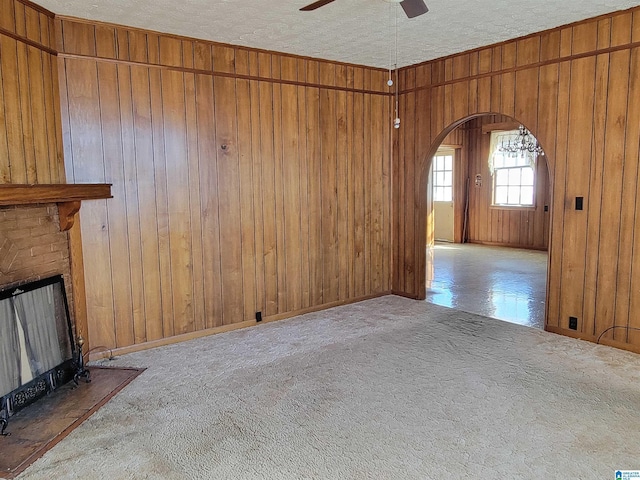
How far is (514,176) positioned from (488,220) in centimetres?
107

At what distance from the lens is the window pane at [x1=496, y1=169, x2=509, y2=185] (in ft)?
32.0

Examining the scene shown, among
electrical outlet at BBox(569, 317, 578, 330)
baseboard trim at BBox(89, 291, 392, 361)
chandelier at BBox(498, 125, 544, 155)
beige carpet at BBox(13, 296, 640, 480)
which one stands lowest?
beige carpet at BBox(13, 296, 640, 480)

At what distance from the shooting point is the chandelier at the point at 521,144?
28.9ft

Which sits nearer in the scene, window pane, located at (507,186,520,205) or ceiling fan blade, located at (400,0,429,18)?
ceiling fan blade, located at (400,0,429,18)

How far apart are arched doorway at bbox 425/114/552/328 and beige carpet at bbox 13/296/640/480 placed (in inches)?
90.0

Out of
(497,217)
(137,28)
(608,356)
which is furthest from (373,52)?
(497,217)

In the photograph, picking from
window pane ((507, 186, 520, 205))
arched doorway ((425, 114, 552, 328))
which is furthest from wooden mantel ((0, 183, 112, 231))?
window pane ((507, 186, 520, 205))

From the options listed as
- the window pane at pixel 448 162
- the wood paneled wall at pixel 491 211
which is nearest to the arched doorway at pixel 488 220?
the wood paneled wall at pixel 491 211

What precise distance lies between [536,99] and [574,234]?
1251 mm

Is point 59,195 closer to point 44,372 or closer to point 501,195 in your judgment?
point 44,372

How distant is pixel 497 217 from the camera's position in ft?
32.6

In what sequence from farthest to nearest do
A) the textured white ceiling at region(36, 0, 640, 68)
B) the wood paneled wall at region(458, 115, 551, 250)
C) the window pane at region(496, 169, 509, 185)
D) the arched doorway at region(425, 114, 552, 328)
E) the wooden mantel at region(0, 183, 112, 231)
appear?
the window pane at region(496, 169, 509, 185), the wood paneled wall at region(458, 115, 551, 250), the arched doorway at region(425, 114, 552, 328), the textured white ceiling at region(36, 0, 640, 68), the wooden mantel at region(0, 183, 112, 231)

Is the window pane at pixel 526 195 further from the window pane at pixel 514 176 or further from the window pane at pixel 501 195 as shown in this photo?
the window pane at pixel 501 195

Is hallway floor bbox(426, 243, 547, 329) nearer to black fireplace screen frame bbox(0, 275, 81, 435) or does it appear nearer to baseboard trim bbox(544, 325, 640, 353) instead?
baseboard trim bbox(544, 325, 640, 353)
